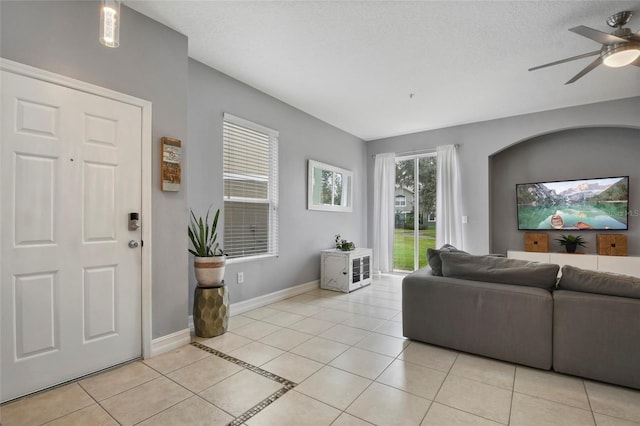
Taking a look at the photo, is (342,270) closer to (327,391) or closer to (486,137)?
(327,391)

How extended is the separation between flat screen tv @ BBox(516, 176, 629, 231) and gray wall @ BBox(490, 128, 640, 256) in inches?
4.1

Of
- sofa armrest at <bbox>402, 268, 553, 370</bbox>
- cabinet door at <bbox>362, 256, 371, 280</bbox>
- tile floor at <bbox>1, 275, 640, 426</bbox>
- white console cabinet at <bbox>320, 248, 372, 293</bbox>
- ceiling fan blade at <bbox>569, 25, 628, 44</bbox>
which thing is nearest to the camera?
tile floor at <bbox>1, 275, 640, 426</bbox>

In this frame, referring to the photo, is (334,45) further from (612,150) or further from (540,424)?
(612,150)

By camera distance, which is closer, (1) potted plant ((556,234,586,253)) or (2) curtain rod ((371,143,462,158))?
(1) potted plant ((556,234,586,253))

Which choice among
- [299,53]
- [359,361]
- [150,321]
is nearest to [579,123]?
[299,53]

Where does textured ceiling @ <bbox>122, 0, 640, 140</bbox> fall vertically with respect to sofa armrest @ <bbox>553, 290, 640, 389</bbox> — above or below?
above

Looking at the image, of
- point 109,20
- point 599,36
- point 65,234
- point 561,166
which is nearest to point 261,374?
point 65,234

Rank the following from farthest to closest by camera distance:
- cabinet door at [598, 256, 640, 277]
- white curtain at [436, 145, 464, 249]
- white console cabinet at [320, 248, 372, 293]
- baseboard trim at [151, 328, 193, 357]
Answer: white curtain at [436, 145, 464, 249] → white console cabinet at [320, 248, 372, 293] → cabinet door at [598, 256, 640, 277] → baseboard trim at [151, 328, 193, 357]

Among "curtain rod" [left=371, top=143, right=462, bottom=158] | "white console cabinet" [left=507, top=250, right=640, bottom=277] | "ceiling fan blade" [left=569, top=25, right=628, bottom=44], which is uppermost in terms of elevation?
"ceiling fan blade" [left=569, top=25, right=628, bottom=44]

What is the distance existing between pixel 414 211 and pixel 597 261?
2715 mm

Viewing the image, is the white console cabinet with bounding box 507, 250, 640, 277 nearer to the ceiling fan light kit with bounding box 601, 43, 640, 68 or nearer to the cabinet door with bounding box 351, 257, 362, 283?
the cabinet door with bounding box 351, 257, 362, 283

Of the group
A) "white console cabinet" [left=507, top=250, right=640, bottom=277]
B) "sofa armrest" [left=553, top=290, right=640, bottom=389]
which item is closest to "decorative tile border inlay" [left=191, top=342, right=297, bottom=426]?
"sofa armrest" [left=553, top=290, right=640, bottom=389]

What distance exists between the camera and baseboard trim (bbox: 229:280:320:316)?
11.4ft

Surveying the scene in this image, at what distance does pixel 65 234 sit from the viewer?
6.65 feet
